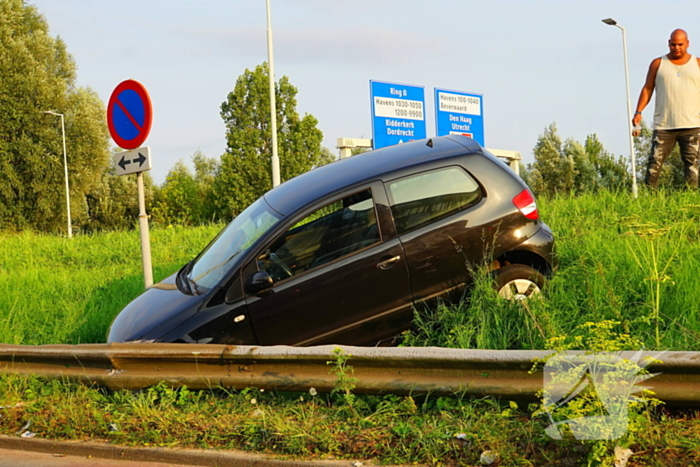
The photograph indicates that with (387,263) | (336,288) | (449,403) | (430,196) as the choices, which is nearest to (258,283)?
(336,288)

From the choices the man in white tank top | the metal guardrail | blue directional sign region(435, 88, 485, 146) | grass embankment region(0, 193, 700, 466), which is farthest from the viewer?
blue directional sign region(435, 88, 485, 146)

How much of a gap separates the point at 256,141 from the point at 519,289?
49.8m

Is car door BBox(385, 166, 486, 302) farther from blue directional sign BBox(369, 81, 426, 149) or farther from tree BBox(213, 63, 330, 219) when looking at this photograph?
tree BBox(213, 63, 330, 219)

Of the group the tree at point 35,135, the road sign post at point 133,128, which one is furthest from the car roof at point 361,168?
the tree at point 35,135

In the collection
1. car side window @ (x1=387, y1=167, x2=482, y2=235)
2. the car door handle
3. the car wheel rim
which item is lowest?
the car wheel rim

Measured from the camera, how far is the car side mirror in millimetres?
5320

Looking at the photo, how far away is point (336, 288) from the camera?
5.43 meters

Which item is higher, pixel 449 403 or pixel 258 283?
pixel 258 283

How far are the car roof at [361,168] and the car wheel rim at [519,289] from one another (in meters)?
1.19

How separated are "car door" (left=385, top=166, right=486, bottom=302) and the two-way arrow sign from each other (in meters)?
3.02

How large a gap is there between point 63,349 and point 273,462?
2.40 metres

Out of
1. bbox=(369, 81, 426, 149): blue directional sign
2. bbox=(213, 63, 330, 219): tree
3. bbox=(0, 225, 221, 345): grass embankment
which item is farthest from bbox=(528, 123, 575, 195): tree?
bbox=(0, 225, 221, 345): grass embankment

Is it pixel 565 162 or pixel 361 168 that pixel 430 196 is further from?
pixel 565 162

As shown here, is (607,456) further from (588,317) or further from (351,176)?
(351,176)
